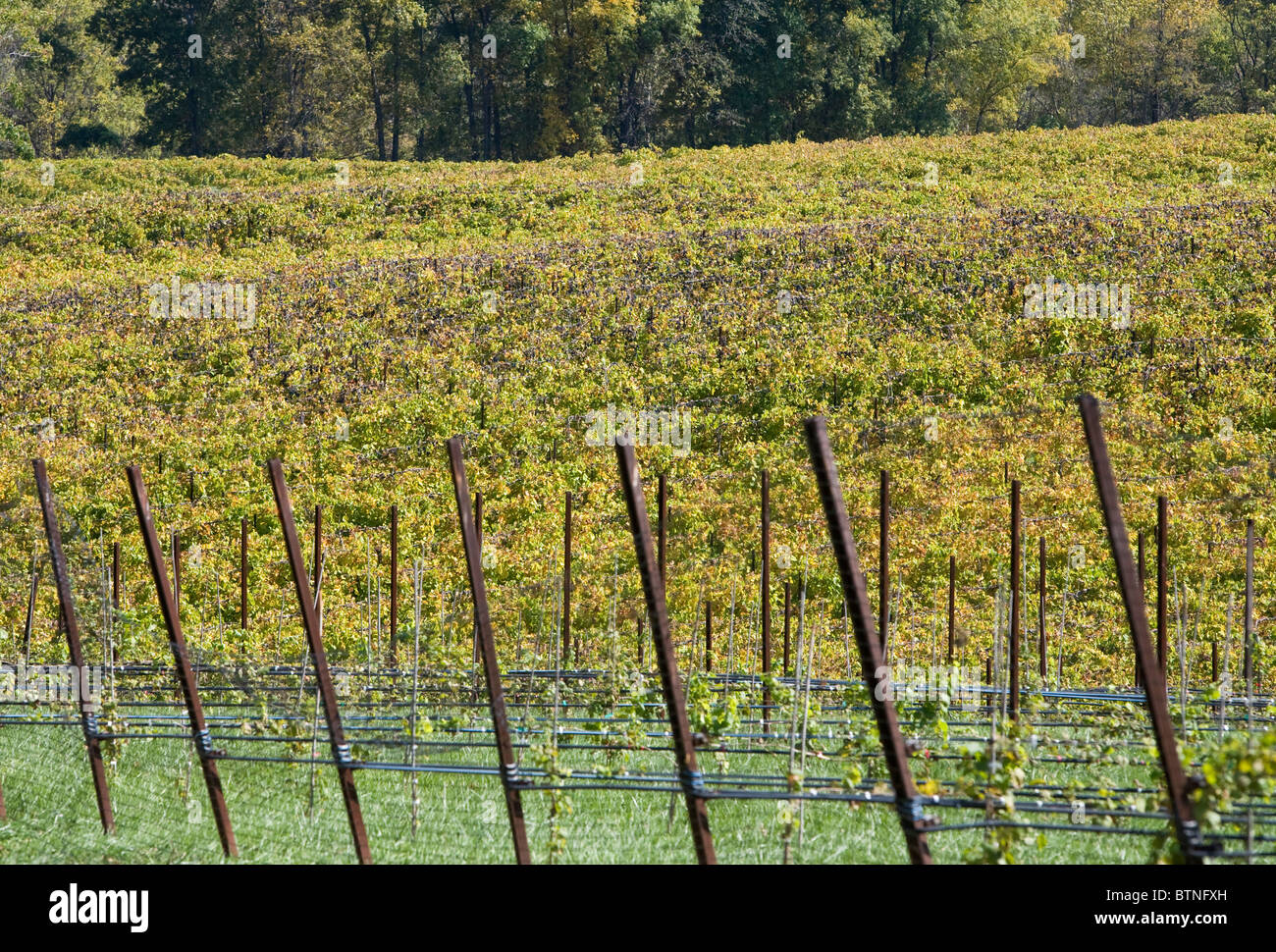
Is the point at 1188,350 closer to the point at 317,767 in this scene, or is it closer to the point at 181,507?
the point at 181,507

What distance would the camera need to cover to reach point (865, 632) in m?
3.92

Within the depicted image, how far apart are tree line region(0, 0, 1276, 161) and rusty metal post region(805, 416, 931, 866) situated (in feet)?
132

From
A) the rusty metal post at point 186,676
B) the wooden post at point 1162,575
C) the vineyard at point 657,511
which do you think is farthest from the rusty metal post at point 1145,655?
the wooden post at point 1162,575

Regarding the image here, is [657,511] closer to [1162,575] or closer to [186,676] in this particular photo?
[1162,575]

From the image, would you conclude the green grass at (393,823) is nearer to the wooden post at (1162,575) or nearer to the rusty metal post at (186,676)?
the rusty metal post at (186,676)

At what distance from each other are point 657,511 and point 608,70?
31188 millimetres

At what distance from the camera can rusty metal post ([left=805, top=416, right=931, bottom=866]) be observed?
391 centimetres

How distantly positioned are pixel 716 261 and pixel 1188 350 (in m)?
7.85

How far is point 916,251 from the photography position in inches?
860

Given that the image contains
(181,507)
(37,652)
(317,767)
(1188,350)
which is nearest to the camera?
(317,767)

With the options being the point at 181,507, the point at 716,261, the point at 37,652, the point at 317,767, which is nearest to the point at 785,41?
the point at 716,261

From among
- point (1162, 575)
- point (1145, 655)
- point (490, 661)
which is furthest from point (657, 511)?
point (1145, 655)

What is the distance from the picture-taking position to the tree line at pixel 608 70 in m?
43.8

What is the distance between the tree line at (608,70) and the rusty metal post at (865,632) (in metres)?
40.4
